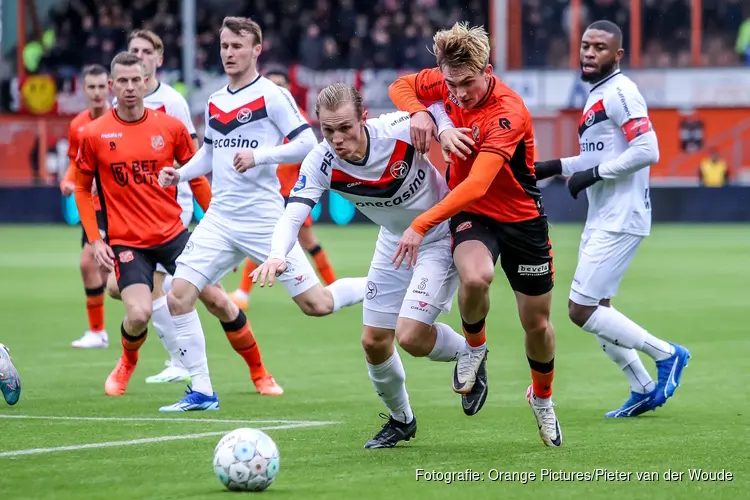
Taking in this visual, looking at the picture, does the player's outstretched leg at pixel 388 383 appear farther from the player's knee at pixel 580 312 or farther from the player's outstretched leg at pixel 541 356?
the player's knee at pixel 580 312

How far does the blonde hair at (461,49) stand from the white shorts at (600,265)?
2122mm

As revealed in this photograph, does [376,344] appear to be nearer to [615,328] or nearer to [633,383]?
[615,328]

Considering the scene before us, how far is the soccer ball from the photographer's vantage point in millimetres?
5805

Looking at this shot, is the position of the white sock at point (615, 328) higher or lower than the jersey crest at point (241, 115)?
lower

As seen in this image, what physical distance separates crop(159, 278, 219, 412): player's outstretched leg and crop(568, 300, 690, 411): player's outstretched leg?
2284 mm

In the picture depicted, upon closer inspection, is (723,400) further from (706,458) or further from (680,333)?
(680,333)

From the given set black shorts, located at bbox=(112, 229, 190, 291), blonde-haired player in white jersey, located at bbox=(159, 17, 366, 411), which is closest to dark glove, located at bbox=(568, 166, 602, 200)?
blonde-haired player in white jersey, located at bbox=(159, 17, 366, 411)

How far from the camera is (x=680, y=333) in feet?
40.6

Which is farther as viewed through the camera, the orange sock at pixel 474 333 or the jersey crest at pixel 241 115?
the jersey crest at pixel 241 115

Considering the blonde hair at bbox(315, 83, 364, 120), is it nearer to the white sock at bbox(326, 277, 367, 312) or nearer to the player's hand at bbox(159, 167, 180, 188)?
the player's hand at bbox(159, 167, 180, 188)

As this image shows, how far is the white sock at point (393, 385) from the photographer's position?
7.07m

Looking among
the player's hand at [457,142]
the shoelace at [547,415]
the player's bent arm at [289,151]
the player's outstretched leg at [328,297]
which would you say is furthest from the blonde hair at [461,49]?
the player's outstretched leg at [328,297]

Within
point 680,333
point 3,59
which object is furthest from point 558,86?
point 680,333

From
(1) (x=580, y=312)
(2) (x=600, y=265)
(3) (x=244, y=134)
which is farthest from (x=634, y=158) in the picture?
(3) (x=244, y=134)
